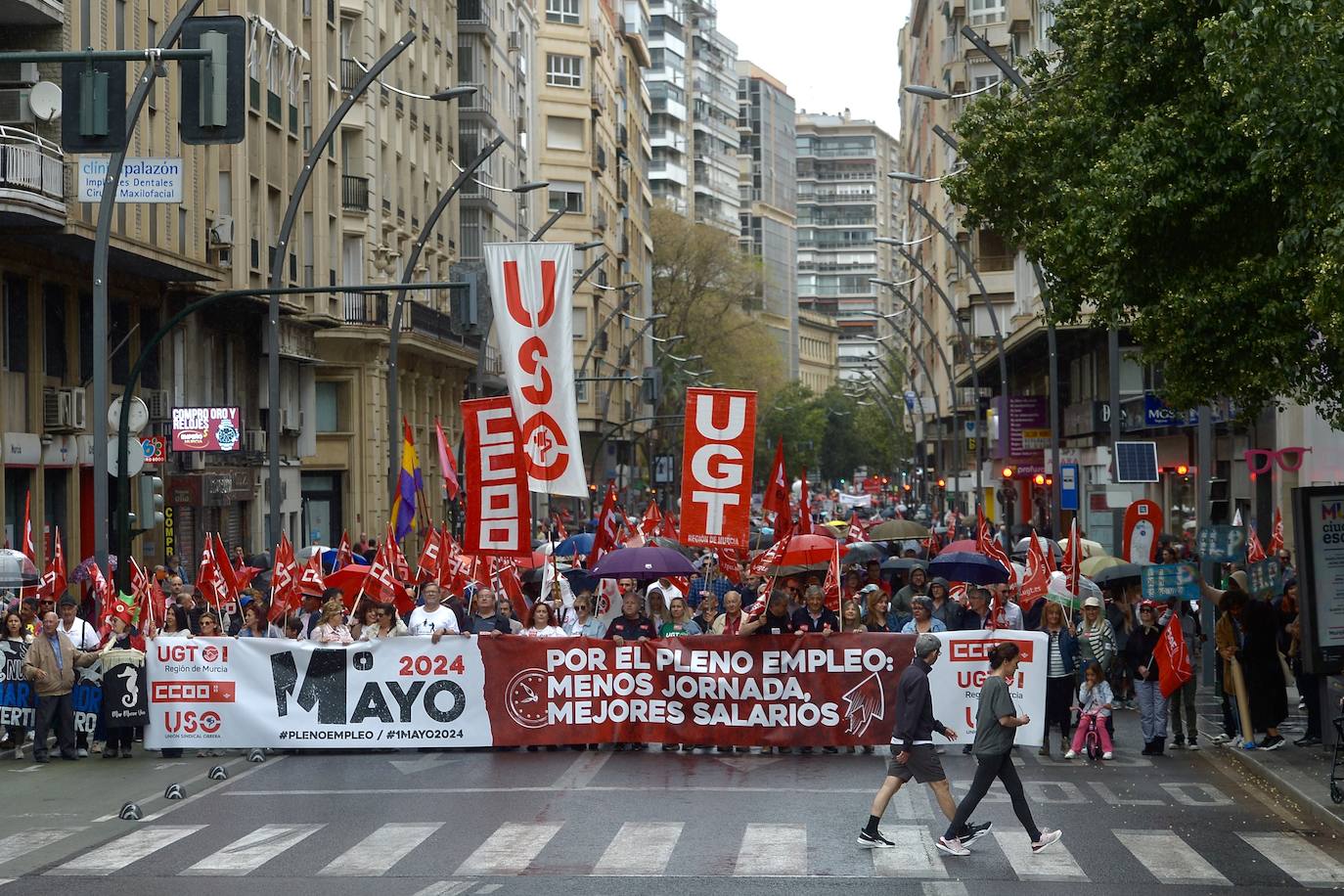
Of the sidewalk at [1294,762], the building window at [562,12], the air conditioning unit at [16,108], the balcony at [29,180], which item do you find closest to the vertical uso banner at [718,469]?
the sidewalk at [1294,762]

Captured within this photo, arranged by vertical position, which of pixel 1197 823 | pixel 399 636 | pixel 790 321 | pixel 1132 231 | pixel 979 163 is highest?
pixel 790 321

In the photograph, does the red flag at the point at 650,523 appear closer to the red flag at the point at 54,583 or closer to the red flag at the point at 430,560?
the red flag at the point at 430,560

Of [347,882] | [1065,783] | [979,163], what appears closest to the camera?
[347,882]

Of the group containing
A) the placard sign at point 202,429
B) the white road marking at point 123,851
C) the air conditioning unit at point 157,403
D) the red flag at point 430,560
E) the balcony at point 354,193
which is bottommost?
the white road marking at point 123,851

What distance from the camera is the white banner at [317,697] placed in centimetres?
1967

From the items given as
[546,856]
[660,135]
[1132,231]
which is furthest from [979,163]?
[660,135]

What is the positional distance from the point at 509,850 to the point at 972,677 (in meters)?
6.93

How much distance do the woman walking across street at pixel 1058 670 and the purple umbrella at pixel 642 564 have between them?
5.01 meters

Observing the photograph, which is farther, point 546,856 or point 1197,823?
point 1197,823

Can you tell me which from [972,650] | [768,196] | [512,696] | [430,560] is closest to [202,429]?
[430,560]

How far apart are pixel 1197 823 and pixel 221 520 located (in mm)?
29877

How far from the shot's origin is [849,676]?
1947 centimetres

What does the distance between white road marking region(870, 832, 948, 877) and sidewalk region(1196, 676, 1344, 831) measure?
9.90 feet

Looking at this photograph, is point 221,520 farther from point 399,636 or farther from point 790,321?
point 790,321
